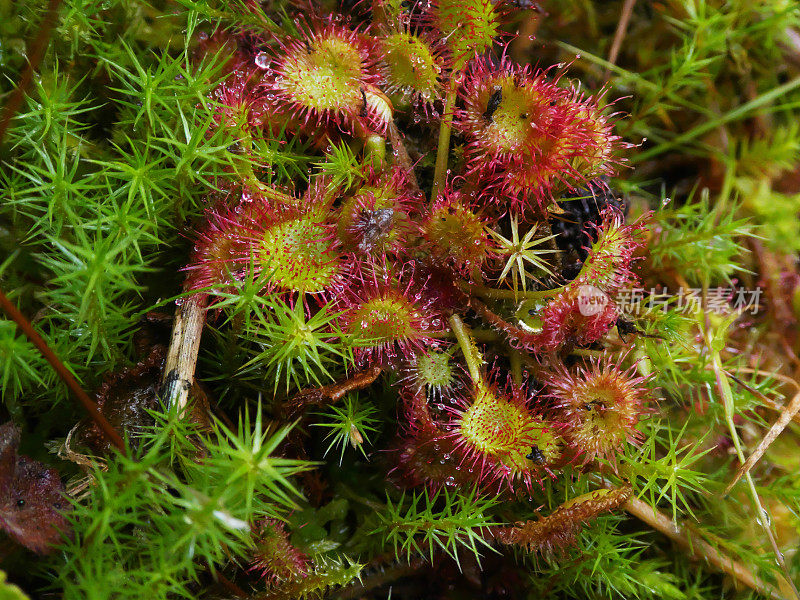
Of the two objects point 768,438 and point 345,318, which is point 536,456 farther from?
point 768,438

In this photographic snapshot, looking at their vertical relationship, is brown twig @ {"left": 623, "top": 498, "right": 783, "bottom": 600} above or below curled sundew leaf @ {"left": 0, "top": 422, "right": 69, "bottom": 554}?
above

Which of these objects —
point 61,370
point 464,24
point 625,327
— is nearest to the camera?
point 61,370

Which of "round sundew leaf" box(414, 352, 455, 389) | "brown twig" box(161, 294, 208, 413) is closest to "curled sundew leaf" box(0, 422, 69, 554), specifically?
"brown twig" box(161, 294, 208, 413)

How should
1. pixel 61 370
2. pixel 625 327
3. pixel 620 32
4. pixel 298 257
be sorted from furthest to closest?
pixel 620 32
pixel 625 327
pixel 298 257
pixel 61 370

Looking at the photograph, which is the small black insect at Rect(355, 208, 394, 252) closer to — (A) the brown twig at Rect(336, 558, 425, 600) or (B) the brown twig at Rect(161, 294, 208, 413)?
(B) the brown twig at Rect(161, 294, 208, 413)

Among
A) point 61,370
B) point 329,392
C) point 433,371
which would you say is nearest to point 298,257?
point 329,392

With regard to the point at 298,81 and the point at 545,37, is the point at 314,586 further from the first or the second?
the point at 545,37
